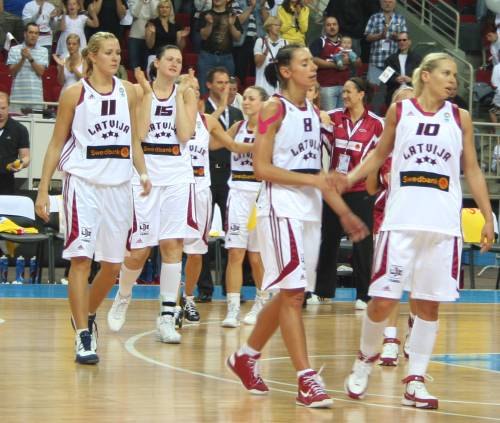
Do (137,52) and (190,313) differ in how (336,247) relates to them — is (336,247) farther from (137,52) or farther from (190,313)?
(137,52)

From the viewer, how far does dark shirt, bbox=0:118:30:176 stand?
14250mm

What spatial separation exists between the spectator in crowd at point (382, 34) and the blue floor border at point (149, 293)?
4.86 metres

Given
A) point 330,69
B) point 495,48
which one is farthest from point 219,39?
point 495,48

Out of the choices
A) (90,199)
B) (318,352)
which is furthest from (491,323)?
(90,199)

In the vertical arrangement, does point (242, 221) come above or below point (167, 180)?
below

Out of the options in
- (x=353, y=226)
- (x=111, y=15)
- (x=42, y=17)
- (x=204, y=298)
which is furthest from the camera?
(x=111, y=15)

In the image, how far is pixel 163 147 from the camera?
385 inches

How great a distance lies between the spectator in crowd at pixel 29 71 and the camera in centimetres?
1670

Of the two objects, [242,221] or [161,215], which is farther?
[242,221]


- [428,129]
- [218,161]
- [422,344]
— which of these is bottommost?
[422,344]

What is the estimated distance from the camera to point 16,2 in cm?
1889

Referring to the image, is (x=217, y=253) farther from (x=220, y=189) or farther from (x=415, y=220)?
(x=415, y=220)

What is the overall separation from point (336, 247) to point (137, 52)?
25.4 feet

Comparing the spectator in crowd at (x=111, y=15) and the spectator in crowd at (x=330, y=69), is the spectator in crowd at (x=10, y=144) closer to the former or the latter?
the spectator in crowd at (x=111, y=15)
